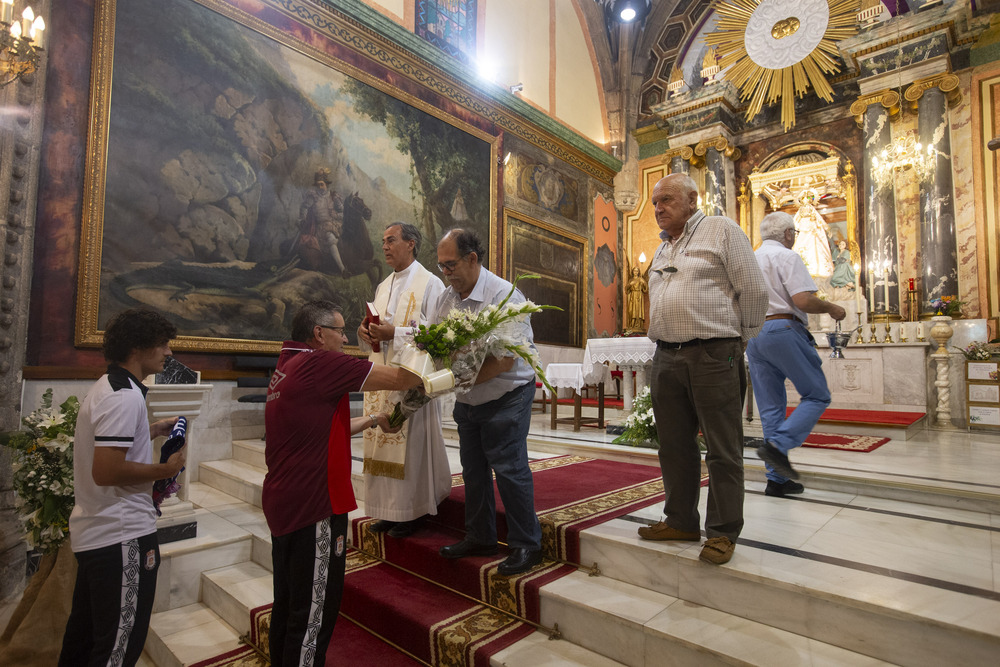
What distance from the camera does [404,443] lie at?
302 cm

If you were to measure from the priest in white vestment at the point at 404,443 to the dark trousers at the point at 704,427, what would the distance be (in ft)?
4.21

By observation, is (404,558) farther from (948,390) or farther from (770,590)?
(948,390)

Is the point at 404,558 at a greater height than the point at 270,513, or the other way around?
the point at 270,513

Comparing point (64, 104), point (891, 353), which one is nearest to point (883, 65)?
point (891, 353)

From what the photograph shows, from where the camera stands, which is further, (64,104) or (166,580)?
(64,104)

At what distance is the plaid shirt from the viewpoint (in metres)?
2.43

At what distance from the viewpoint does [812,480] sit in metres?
3.80

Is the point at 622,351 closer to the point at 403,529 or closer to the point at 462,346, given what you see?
the point at 403,529

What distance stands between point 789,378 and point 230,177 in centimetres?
603

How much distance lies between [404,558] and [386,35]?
7834mm

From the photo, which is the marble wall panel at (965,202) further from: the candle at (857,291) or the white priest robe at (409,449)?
the white priest robe at (409,449)

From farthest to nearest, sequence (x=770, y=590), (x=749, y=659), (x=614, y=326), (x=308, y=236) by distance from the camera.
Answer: (x=614, y=326) < (x=308, y=236) < (x=770, y=590) < (x=749, y=659)

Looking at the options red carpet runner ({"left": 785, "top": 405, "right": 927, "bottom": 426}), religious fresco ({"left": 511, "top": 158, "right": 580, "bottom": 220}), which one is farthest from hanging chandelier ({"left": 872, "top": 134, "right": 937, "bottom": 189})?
religious fresco ({"left": 511, "top": 158, "right": 580, "bottom": 220})

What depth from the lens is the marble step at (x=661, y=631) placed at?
1.89m
